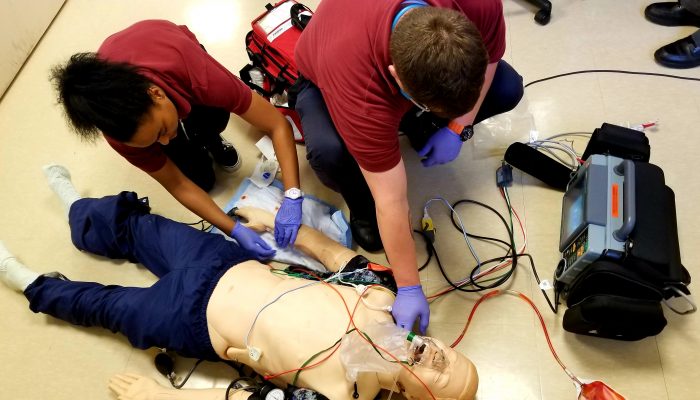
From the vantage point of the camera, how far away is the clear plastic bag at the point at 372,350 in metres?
1.21

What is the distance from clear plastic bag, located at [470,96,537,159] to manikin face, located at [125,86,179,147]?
3.88 feet

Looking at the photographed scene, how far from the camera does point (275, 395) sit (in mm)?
1271

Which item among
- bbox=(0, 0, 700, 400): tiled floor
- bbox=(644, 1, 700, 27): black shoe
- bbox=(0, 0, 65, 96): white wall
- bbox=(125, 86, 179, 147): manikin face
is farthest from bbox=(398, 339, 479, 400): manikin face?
bbox=(0, 0, 65, 96): white wall

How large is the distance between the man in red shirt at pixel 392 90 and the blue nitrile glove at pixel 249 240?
1.06 ft

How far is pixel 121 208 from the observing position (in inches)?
66.6

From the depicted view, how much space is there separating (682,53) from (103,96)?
2.19 meters

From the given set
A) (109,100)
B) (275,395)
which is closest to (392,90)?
(109,100)

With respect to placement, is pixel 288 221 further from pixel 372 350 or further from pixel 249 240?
pixel 372 350

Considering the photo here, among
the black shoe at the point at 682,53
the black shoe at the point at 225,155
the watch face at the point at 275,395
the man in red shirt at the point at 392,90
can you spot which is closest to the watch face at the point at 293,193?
the man in red shirt at the point at 392,90

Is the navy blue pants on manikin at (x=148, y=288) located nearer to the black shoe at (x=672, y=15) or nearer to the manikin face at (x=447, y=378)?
the manikin face at (x=447, y=378)

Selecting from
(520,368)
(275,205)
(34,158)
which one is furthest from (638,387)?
(34,158)

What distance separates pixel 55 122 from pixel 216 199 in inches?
38.3

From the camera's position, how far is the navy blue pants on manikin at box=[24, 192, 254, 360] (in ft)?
4.69

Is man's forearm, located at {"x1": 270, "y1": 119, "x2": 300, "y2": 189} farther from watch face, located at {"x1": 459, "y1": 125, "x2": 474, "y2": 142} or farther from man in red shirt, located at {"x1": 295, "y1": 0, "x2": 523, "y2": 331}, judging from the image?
watch face, located at {"x1": 459, "y1": 125, "x2": 474, "y2": 142}
